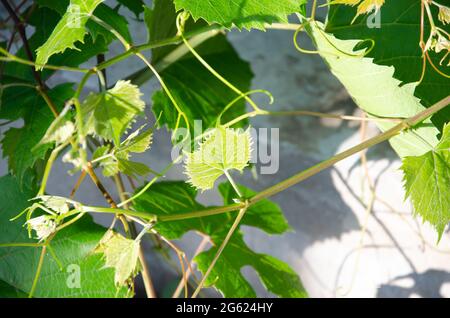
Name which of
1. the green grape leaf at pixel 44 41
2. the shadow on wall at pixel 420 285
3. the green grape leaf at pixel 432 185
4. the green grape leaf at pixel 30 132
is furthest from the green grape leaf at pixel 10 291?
the shadow on wall at pixel 420 285

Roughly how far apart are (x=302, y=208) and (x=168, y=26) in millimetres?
516

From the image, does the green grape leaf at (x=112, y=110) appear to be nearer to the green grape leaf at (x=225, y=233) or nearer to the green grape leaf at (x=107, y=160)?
the green grape leaf at (x=107, y=160)

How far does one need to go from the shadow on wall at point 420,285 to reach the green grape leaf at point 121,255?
699 millimetres

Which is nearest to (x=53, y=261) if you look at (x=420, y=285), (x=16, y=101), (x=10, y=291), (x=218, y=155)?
(x=10, y=291)

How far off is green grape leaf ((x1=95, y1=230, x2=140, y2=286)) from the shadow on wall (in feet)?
2.29

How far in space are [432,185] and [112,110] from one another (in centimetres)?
28

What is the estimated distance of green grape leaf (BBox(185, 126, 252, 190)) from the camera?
0.49 m

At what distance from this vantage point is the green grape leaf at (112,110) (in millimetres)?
435

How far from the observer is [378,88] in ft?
1.77

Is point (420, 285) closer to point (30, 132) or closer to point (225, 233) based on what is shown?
point (225, 233)

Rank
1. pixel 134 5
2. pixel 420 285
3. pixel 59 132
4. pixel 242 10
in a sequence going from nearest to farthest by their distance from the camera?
pixel 59 132, pixel 242 10, pixel 134 5, pixel 420 285

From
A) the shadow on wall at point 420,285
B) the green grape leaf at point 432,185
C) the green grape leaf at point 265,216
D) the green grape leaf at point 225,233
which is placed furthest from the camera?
the shadow on wall at point 420,285

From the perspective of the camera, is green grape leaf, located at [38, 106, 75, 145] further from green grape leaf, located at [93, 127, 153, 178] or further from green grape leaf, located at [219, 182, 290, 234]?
green grape leaf, located at [219, 182, 290, 234]
